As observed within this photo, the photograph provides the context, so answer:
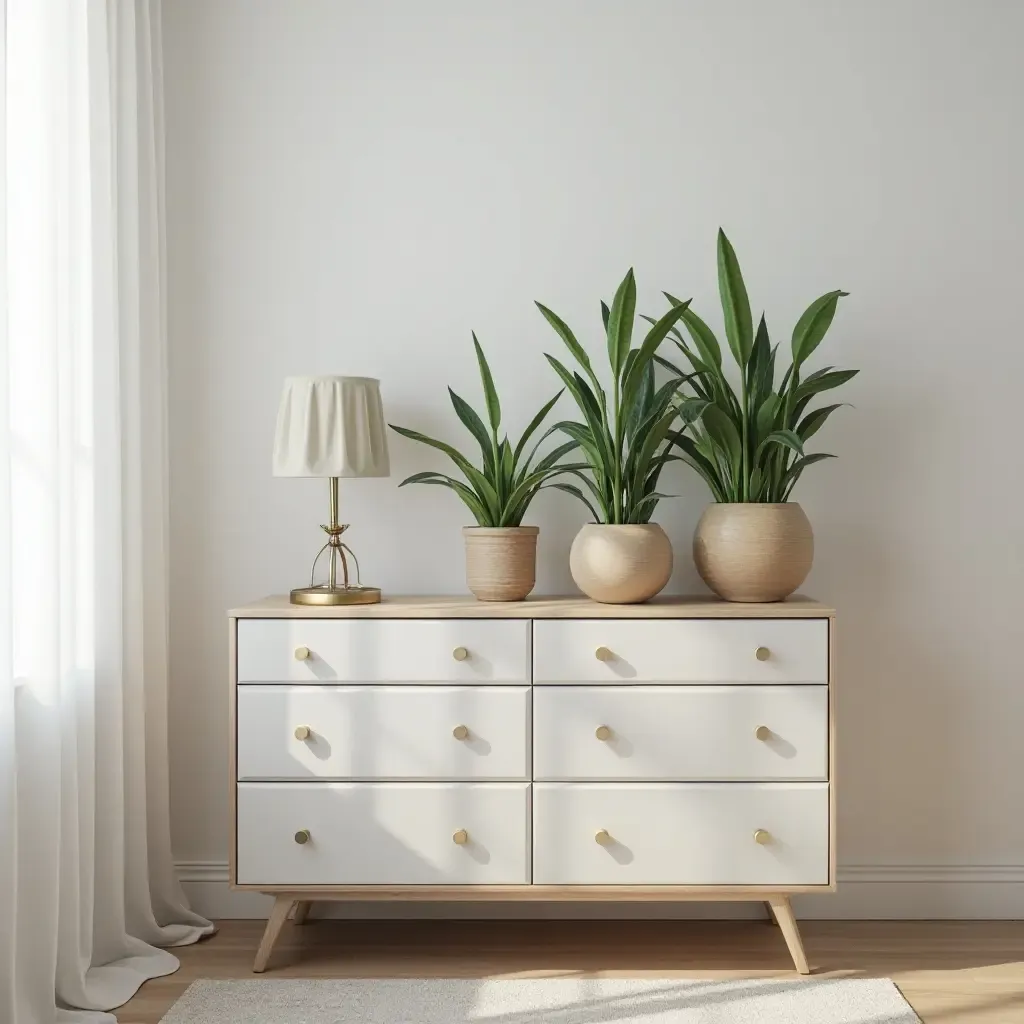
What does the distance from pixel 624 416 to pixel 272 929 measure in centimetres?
136

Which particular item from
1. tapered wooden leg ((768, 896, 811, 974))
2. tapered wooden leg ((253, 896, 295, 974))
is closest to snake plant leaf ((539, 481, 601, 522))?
tapered wooden leg ((768, 896, 811, 974))

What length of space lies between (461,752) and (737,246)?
143cm

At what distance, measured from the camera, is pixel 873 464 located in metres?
2.65

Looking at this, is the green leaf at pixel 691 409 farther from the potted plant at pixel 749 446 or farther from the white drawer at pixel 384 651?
the white drawer at pixel 384 651

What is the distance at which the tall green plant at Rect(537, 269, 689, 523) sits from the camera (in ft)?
7.58

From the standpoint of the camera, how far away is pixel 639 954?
2.40 meters

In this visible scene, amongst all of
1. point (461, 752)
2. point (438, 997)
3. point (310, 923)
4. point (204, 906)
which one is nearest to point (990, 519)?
point (461, 752)

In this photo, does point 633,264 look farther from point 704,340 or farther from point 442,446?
point 442,446

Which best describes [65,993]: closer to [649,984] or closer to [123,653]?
[123,653]

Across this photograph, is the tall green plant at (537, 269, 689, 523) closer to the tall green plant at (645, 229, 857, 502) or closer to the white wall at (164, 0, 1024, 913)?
the tall green plant at (645, 229, 857, 502)

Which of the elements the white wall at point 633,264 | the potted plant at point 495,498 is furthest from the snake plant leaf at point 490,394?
the white wall at point 633,264

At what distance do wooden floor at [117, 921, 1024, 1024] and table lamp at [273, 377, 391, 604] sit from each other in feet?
2.70

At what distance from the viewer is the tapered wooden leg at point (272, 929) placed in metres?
2.26

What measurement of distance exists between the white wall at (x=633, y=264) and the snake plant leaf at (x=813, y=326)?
285 millimetres
